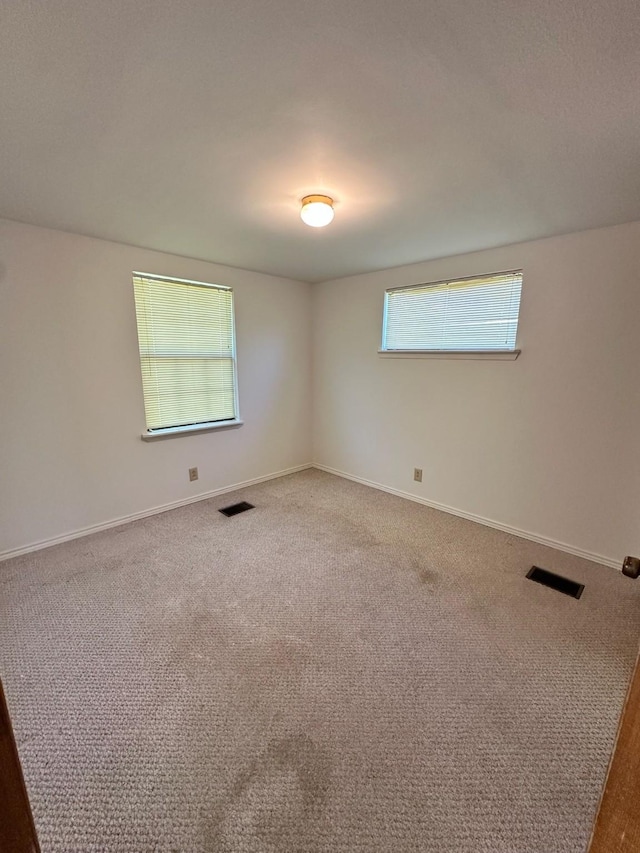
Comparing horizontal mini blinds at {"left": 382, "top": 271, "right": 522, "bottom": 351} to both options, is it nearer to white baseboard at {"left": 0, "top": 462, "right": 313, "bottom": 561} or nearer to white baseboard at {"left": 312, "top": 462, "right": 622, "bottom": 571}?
white baseboard at {"left": 312, "top": 462, "right": 622, "bottom": 571}

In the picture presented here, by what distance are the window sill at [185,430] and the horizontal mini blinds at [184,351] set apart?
0.06 meters

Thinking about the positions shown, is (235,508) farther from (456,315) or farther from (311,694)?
(456,315)

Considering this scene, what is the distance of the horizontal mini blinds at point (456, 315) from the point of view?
268 cm

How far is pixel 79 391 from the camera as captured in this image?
2582mm

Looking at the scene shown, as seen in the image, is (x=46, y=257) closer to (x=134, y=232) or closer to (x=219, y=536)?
(x=134, y=232)

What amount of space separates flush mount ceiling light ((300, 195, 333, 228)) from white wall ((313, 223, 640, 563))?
1.50 metres

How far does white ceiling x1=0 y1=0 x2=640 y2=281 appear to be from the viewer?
89cm

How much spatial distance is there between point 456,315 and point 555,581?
2.08 m

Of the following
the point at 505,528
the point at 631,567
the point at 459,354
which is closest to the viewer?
the point at 631,567

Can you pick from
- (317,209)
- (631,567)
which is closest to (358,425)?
(317,209)

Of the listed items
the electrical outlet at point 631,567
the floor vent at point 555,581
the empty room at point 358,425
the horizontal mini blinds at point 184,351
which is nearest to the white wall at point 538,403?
the empty room at point 358,425

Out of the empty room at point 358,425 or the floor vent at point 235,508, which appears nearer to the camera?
the empty room at point 358,425

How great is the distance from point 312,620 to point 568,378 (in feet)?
7.52

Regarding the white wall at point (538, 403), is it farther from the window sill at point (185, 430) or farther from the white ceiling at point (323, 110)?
the window sill at point (185, 430)
